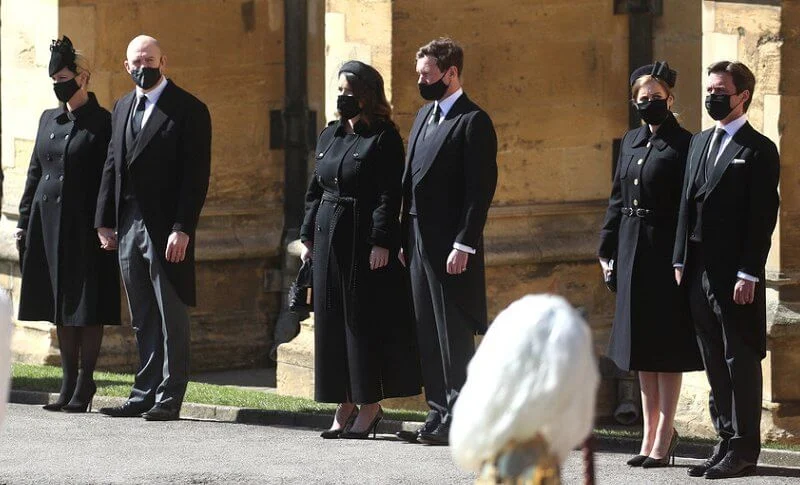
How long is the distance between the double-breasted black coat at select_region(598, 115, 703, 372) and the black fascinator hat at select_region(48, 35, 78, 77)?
3317mm

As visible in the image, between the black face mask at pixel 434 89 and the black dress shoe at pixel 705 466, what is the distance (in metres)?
2.11

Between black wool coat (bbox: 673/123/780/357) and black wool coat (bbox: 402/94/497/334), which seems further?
black wool coat (bbox: 402/94/497/334)

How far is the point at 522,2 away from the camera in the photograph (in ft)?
43.8

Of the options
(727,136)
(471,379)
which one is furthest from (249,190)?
(471,379)

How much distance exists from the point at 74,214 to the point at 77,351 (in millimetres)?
740

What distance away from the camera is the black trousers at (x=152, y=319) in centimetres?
1096

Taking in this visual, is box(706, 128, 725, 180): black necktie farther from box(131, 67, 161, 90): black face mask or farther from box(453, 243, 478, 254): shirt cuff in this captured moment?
box(131, 67, 161, 90): black face mask

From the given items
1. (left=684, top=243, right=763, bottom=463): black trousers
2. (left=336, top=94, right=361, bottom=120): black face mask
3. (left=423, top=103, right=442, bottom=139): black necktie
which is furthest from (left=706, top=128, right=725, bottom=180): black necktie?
(left=336, top=94, right=361, bottom=120): black face mask

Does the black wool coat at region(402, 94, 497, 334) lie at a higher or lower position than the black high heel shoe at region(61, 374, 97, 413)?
higher

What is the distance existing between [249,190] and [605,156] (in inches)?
115

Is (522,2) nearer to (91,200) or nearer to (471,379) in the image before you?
(91,200)

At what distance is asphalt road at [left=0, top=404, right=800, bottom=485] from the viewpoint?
9148 millimetres

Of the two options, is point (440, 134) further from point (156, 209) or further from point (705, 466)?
point (705, 466)

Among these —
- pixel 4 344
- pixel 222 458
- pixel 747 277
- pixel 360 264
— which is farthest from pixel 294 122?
pixel 4 344
